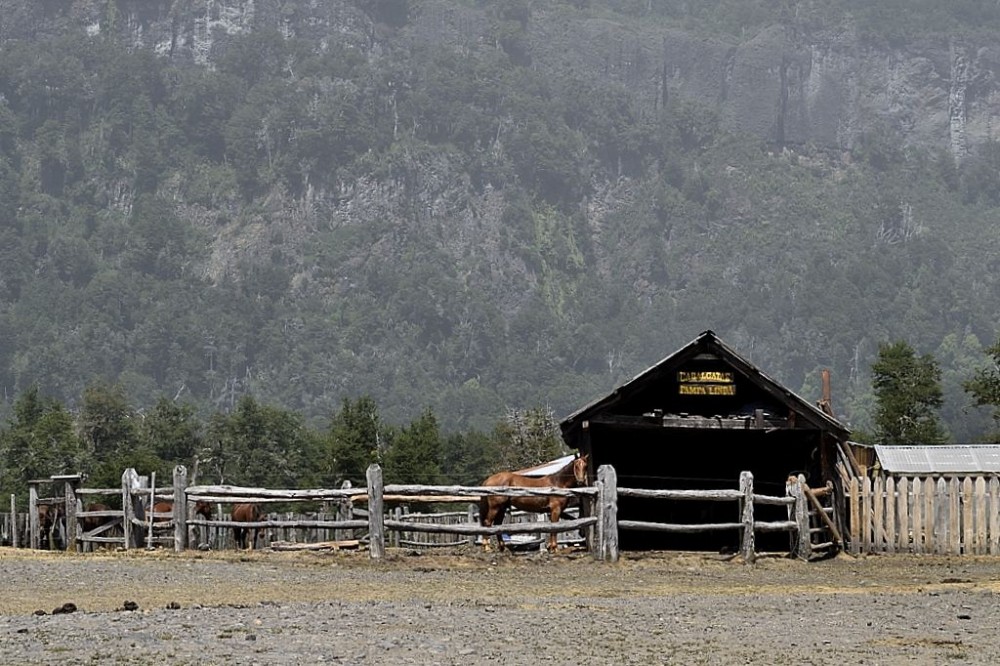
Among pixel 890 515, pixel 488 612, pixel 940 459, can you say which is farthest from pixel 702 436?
pixel 488 612

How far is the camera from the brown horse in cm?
3180

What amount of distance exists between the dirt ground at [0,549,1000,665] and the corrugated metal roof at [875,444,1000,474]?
9013 millimetres

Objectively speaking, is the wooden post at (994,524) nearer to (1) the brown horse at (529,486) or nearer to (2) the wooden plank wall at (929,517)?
(2) the wooden plank wall at (929,517)

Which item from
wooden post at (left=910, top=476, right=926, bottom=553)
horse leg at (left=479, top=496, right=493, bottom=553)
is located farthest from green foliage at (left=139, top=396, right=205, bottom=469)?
wooden post at (left=910, top=476, right=926, bottom=553)

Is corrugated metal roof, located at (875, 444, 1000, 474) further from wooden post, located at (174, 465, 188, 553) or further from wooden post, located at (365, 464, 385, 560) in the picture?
wooden post, located at (174, 465, 188, 553)

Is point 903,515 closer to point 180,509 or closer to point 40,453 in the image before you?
point 180,509

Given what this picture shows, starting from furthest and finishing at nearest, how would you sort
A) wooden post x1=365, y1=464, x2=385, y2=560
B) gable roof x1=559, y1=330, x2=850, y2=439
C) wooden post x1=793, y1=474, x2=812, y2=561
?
gable roof x1=559, y1=330, x2=850, y2=439, wooden post x1=793, y1=474, x2=812, y2=561, wooden post x1=365, y1=464, x2=385, y2=560

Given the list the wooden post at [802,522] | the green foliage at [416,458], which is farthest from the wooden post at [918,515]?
the green foliage at [416,458]

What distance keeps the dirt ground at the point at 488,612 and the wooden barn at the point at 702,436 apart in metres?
4.32

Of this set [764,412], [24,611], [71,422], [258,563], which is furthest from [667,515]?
[71,422]

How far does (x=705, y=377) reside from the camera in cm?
3306

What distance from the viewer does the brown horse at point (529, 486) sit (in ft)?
104

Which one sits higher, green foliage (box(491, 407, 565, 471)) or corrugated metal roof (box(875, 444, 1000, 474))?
corrugated metal roof (box(875, 444, 1000, 474))

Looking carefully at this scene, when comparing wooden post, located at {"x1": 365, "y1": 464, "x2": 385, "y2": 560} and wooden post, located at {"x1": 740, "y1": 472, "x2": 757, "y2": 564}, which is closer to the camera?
wooden post, located at {"x1": 365, "y1": 464, "x2": 385, "y2": 560}
